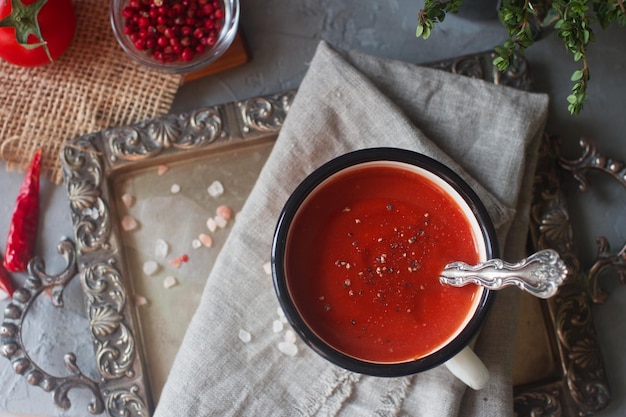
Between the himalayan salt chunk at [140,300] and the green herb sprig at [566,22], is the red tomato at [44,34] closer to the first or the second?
the himalayan salt chunk at [140,300]

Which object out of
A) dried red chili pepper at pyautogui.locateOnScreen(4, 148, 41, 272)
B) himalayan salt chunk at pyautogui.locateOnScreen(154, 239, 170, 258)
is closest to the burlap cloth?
dried red chili pepper at pyautogui.locateOnScreen(4, 148, 41, 272)

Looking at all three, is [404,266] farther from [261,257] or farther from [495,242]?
[261,257]

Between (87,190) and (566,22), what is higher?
(566,22)

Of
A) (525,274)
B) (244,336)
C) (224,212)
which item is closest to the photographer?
(525,274)

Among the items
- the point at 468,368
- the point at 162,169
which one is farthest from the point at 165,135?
the point at 468,368

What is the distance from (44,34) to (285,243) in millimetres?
608

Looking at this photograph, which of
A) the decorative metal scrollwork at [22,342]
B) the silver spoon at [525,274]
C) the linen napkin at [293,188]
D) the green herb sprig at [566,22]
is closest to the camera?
the silver spoon at [525,274]

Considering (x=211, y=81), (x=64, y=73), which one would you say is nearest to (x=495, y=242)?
(x=211, y=81)

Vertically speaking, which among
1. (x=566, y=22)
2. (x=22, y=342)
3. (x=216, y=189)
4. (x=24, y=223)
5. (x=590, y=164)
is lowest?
(x=22, y=342)

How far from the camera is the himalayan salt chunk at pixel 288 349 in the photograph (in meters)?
1.15

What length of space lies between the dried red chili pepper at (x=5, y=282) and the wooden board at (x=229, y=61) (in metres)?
0.51

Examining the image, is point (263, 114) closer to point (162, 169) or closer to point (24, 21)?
point (162, 169)

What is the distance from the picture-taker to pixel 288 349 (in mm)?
1152

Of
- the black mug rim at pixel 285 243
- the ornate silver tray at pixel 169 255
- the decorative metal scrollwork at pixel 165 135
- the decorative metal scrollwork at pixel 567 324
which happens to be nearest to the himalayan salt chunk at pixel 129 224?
the ornate silver tray at pixel 169 255
